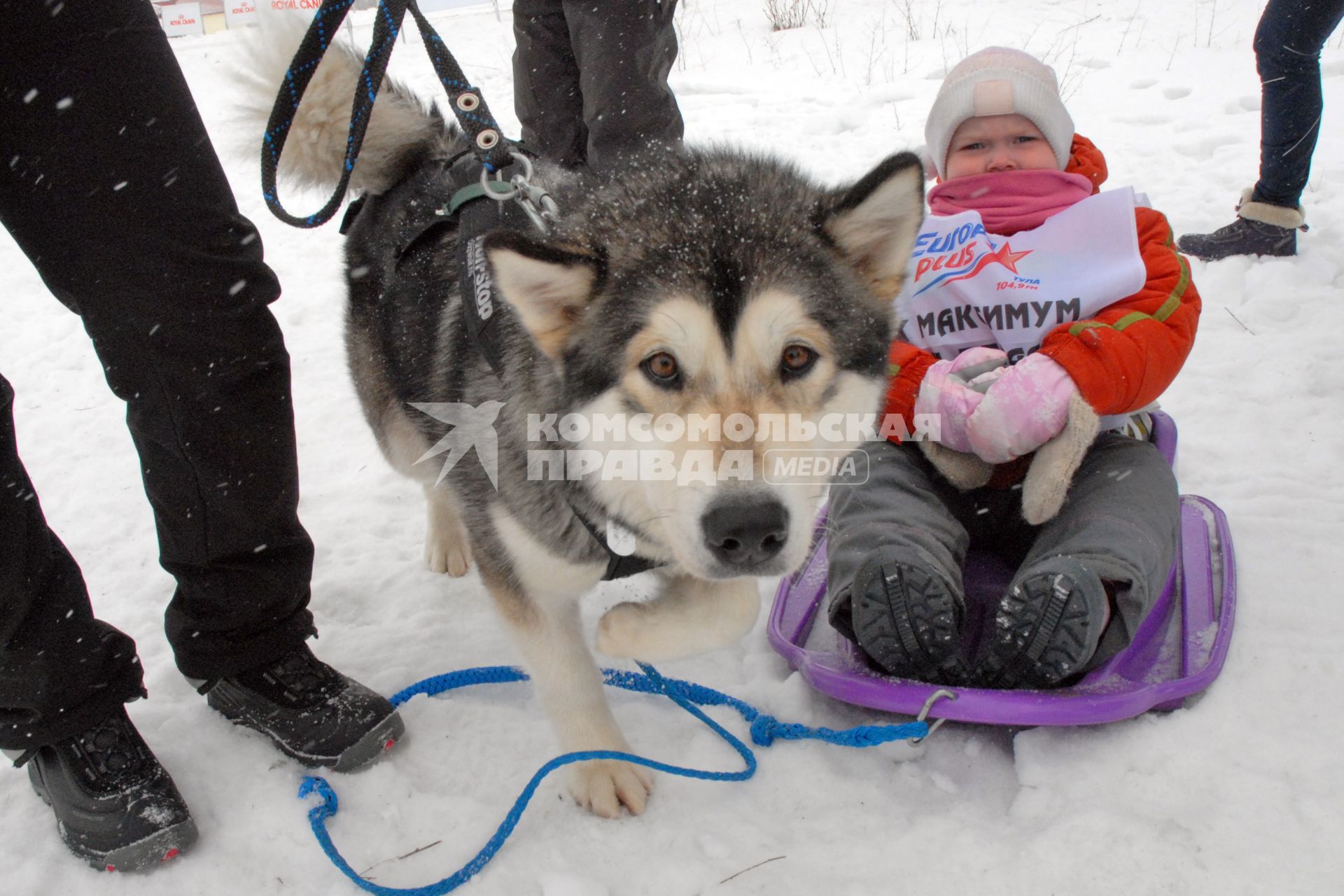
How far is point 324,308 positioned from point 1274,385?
4678 millimetres

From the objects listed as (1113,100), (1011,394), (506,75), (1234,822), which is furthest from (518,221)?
(506,75)

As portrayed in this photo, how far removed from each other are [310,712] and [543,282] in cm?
118

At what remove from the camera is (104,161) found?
5.25ft

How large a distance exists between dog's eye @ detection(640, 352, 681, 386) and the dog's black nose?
10.7 inches

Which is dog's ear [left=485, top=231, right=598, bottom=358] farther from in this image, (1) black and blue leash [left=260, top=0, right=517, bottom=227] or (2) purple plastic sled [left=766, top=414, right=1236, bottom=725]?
(2) purple plastic sled [left=766, top=414, right=1236, bottom=725]

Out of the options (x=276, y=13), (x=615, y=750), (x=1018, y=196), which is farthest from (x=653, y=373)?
(x=276, y=13)

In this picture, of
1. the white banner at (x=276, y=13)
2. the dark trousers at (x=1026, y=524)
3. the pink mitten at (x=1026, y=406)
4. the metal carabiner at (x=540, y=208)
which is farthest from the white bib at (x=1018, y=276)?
the white banner at (x=276, y=13)

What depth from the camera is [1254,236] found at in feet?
13.5

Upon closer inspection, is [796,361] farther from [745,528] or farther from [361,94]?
[361,94]

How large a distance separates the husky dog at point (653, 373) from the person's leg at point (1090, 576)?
1.87 ft

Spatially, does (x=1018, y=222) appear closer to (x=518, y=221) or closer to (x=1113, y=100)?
(x=518, y=221)

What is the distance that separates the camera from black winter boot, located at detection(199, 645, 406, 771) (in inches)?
78.2

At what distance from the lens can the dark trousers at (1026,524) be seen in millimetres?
2002

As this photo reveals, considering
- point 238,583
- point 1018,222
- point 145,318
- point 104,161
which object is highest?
point 104,161
